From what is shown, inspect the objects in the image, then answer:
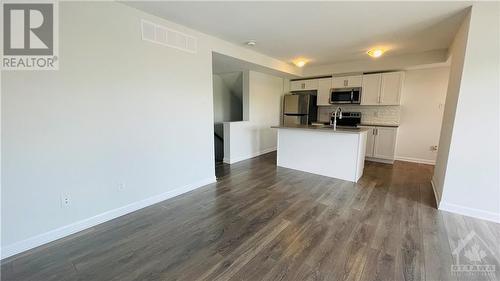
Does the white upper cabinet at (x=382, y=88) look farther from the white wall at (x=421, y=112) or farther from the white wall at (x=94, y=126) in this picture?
the white wall at (x=94, y=126)

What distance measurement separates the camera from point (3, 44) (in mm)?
1773

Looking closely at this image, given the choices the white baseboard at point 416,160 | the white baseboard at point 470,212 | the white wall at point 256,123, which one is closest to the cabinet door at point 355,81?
the white wall at point 256,123

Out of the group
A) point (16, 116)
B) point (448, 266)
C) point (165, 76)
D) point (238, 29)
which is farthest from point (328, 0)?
point (16, 116)

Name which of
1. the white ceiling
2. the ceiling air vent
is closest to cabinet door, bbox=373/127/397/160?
the white ceiling

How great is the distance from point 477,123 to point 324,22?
2.20 meters

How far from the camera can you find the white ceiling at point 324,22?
2429 mm

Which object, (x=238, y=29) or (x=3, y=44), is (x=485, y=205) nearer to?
(x=238, y=29)

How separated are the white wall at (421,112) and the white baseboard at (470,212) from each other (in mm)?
3051

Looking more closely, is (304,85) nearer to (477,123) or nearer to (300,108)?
(300,108)

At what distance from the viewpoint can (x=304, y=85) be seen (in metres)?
6.27

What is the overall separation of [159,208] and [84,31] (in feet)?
7.15

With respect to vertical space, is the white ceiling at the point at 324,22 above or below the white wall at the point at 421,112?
above

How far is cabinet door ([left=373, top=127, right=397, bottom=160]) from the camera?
502 centimetres

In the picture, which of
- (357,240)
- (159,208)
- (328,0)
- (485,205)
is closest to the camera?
(357,240)
